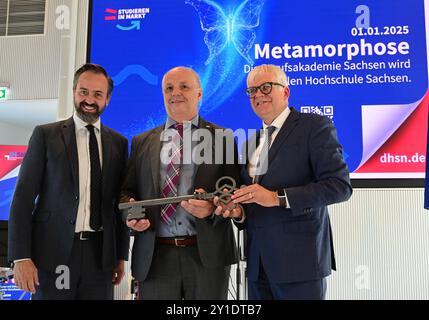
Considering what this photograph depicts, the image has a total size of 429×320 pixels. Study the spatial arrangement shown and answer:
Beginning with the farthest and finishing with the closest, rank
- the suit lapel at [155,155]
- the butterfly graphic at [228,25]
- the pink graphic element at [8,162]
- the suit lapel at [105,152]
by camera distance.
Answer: the pink graphic element at [8,162], the butterfly graphic at [228,25], the suit lapel at [105,152], the suit lapel at [155,155]

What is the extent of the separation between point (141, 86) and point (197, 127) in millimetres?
1783

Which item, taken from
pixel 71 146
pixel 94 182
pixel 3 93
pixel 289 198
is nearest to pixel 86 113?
pixel 71 146

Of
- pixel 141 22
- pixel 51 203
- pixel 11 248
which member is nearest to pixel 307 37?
pixel 141 22

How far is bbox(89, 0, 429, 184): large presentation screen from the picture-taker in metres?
3.21

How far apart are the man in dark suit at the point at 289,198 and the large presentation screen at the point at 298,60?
160 centimetres

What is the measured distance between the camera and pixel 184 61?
350 cm

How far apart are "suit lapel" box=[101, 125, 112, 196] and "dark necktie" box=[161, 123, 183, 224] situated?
29 cm

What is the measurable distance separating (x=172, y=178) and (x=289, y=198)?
519 mm

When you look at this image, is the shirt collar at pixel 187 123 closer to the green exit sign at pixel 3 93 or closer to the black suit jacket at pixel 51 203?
the black suit jacket at pixel 51 203

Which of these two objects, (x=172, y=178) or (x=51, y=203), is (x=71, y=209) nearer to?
(x=51, y=203)

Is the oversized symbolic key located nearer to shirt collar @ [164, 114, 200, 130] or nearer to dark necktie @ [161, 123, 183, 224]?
dark necktie @ [161, 123, 183, 224]

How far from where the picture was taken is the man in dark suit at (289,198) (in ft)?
5.11

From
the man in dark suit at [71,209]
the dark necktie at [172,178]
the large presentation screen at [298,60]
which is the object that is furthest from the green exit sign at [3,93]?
the dark necktie at [172,178]

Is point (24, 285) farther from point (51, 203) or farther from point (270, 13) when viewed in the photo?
point (270, 13)
